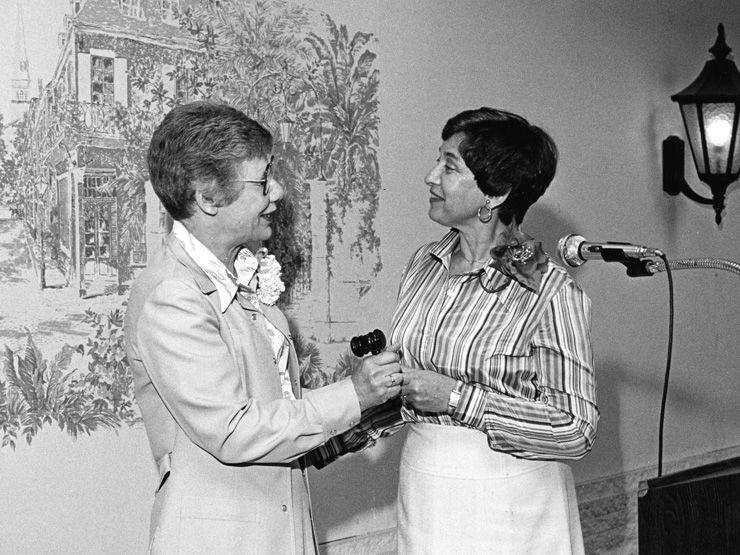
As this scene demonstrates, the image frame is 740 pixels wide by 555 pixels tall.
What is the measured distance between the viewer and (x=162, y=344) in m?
1.59

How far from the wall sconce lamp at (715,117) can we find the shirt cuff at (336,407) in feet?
8.28

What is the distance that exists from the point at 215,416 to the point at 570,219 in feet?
7.26

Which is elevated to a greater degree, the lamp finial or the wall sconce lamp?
the lamp finial

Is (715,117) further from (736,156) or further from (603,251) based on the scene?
(603,251)

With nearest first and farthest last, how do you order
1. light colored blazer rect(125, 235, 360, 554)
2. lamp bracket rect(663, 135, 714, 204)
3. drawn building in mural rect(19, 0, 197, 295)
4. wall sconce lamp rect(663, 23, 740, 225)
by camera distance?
light colored blazer rect(125, 235, 360, 554) → drawn building in mural rect(19, 0, 197, 295) → wall sconce lamp rect(663, 23, 740, 225) → lamp bracket rect(663, 135, 714, 204)

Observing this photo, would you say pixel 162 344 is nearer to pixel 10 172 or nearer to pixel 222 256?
pixel 222 256

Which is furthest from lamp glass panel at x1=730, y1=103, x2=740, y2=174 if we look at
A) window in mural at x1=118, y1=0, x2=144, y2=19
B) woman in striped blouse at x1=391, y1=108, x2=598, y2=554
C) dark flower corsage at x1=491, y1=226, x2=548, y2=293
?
window in mural at x1=118, y1=0, x2=144, y2=19

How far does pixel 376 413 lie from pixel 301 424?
1.61 ft

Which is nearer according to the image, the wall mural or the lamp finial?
the wall mural

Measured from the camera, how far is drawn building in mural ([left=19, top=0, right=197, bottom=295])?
218 centimetres

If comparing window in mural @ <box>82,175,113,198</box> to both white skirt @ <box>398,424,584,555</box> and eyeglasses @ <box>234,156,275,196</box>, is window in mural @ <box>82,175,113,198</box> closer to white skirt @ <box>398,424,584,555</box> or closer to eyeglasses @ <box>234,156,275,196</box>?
eyeglasses @ <box>234,156,275,196</box>

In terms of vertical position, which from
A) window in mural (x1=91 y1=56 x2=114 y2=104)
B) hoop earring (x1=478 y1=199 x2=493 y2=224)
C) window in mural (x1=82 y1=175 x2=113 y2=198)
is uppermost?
window in mural (x1=91 y1=56 x2=114 y2=104)

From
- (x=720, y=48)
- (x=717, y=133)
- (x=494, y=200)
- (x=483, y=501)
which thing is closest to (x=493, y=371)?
(x=483, y=501)

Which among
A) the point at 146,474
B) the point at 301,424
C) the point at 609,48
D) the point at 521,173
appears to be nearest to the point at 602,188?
the point at 609,48
